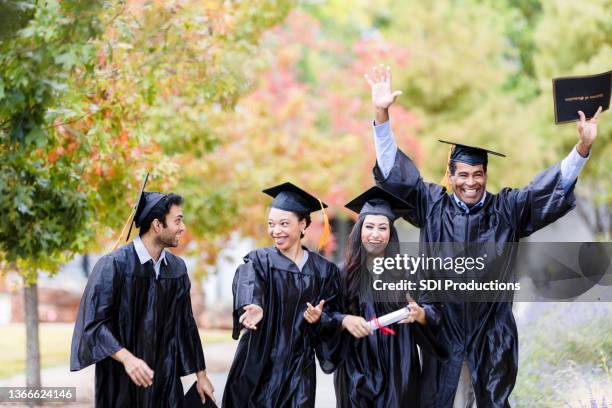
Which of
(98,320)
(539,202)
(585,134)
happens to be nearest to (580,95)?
(585,134)

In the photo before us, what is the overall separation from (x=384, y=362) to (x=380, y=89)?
1.84 meters

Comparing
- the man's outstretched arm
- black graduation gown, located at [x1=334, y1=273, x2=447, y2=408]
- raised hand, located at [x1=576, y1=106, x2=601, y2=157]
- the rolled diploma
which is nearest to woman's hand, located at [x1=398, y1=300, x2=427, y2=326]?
the rolled diploma

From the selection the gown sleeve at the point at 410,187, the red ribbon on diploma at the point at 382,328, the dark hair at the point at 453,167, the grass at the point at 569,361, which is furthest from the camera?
the grass at the point at 569,361

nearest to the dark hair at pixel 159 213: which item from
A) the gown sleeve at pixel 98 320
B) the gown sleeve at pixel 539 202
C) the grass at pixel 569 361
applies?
the gown sleeve at pixel 98 320

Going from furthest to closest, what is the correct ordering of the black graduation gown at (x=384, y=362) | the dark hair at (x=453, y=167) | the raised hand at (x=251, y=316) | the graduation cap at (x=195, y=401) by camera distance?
the dark hair at (x=453, y=167), the black graduation gown at (x=384, y=362), the graduation cap at (x=195, y=401), the raised hand at (x=251, y=316)

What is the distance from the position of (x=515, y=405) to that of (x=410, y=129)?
12238 mm

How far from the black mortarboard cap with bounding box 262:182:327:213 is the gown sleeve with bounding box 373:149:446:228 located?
1.63ft

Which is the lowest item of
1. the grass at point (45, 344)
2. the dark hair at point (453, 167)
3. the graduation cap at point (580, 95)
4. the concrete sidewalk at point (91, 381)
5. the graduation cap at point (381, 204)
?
the concrete sidewalk at point (91, 381)

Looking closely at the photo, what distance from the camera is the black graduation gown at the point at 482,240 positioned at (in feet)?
20.9

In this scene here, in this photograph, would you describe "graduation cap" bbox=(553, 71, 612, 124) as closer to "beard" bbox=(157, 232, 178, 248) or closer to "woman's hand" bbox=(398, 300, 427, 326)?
"woman's hand" bbox=(398, 300, 427, 326)

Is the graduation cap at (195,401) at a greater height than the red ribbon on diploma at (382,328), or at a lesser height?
lesser

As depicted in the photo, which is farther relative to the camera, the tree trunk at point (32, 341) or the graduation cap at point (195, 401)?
the tree trunk at point (32, 341)

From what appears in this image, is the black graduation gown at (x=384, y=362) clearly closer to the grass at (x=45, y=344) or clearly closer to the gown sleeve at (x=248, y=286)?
the gown sleeve at (x=248, y=286)

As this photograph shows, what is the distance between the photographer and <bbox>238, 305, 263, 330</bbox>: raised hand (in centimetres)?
610
